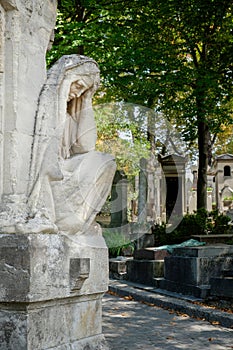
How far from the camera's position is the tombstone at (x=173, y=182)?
21.6 m

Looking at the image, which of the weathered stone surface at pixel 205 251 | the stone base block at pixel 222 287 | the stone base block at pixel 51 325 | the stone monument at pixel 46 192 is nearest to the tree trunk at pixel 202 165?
the weathered stone surface at pixel 205 251

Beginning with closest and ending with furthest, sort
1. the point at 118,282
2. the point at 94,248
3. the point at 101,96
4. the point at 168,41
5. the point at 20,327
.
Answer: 1. the point at 20,327
2. the point at 94,248
3. the point at 118,282
4. the point at 168,41
5. the point at 101,96

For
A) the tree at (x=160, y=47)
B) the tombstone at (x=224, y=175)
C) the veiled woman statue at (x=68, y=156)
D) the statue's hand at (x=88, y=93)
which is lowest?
the veiled woman statue at (x=68, y=156)

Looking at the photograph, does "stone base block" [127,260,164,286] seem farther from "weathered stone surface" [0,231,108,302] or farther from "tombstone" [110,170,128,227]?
"weathered stone surface" [0,231,108,302]

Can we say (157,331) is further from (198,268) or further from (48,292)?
(48,292)

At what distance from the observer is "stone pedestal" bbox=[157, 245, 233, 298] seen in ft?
30.2

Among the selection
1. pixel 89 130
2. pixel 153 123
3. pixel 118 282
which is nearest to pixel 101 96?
pixel 153 123

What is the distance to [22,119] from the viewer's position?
4.43 meters

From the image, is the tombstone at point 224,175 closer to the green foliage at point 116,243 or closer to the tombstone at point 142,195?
the tombstone at point 142,195

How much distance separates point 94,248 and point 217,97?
13.7 meters

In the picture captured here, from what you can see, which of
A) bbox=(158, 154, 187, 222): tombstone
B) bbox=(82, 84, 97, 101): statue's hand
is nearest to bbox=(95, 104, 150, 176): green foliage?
bbox=(158, 154, 187, 222): tombstone

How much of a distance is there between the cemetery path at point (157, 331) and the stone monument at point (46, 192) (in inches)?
54.3

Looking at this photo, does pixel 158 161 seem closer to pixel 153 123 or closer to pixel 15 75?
pixel 153 123

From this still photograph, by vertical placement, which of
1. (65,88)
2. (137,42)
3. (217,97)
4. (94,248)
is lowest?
(94,248)
